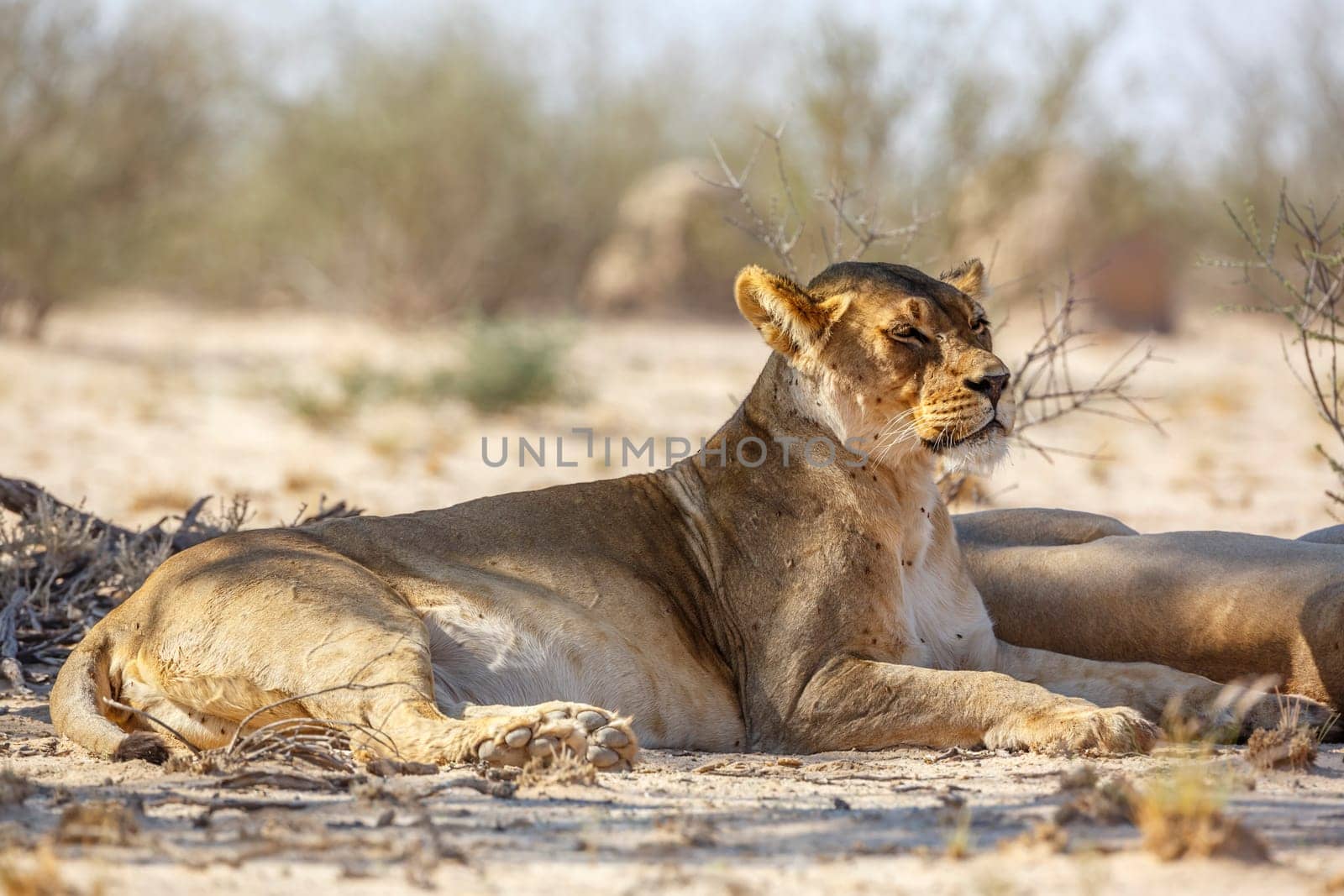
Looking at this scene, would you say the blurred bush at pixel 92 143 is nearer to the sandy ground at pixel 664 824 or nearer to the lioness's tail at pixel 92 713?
the sandy ground at pixel 664 824

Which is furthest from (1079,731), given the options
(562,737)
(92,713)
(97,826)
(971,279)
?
(92,713)

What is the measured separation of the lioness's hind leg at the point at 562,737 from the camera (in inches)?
151

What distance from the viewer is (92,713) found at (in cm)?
406

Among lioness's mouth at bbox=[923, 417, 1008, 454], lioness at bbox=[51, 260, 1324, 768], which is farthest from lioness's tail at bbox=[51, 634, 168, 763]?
lioness's mouth at bbox=[923, 417, 1008, 454]

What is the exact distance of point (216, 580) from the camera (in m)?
4.33

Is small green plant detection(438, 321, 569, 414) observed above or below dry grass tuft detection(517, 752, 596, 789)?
above

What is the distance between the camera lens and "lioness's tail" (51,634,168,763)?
12.9ft

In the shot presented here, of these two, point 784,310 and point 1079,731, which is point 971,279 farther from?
point 1079,731

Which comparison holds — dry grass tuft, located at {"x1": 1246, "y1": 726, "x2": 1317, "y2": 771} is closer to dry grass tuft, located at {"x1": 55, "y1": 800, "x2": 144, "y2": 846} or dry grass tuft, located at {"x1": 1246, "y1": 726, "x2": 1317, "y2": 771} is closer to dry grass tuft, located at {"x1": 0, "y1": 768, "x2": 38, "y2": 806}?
dry grass tuft, located at {"x1": 55, "y1": 800, "x2": 144, "y2": 846}

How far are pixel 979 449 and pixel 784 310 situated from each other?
0.79 metres

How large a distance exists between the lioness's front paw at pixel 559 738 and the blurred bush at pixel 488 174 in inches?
379

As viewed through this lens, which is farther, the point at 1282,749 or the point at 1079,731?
the point at 1079,731

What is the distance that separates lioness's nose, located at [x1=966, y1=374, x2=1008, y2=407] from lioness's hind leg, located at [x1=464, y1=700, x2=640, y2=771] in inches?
61.1

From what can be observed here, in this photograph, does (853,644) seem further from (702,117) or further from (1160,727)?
(702,117)
